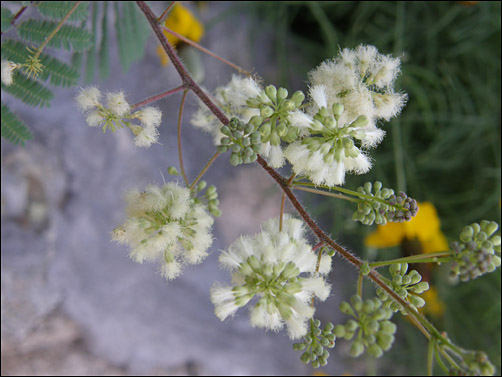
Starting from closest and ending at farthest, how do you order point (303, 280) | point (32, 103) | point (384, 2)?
point (303, 280)
point (32, 103)
point (384, 2)

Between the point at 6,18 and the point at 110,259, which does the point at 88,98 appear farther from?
the point at 110,259

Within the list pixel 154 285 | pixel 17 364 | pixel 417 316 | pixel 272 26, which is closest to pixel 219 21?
pixel 272 26

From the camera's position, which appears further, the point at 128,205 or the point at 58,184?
the point at 58,184

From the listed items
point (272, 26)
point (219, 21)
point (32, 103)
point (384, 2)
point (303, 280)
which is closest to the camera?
point (303, 280)

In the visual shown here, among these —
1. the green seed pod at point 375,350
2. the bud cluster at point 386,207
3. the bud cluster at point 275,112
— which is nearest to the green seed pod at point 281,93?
the bud cluster at point 275,112

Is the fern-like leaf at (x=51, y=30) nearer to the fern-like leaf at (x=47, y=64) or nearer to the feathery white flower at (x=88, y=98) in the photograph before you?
the fern-like leaf at (x=47, y=64)

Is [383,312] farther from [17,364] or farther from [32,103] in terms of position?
[17,364]
